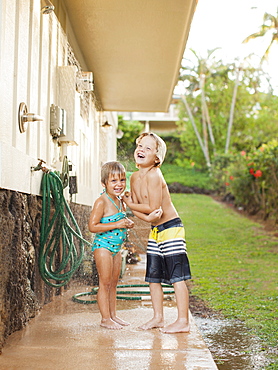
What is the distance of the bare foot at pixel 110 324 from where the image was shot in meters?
3.39

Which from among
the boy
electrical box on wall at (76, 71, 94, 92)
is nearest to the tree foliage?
electrical box on wall at (76, 71, 94, 92)

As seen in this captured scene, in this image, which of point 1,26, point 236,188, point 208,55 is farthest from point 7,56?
point 208,55

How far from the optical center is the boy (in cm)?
342

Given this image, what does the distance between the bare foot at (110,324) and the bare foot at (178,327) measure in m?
0.30

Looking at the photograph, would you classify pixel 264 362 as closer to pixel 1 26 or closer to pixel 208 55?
pixel 1 26

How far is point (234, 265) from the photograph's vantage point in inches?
325

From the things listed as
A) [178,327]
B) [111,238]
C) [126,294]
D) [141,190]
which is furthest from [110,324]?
[126,294]

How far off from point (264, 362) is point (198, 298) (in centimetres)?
240

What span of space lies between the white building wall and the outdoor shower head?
0.05 m

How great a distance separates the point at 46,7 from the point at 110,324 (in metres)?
2.41

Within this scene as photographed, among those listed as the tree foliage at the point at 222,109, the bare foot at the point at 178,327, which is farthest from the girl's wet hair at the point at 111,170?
the tree foliage at the point at 222,109

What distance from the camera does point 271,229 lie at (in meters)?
12.5

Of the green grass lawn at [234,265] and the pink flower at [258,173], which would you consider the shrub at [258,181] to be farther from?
the green grass lawn at [234,265]

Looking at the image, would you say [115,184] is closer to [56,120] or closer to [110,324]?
[110,324]
